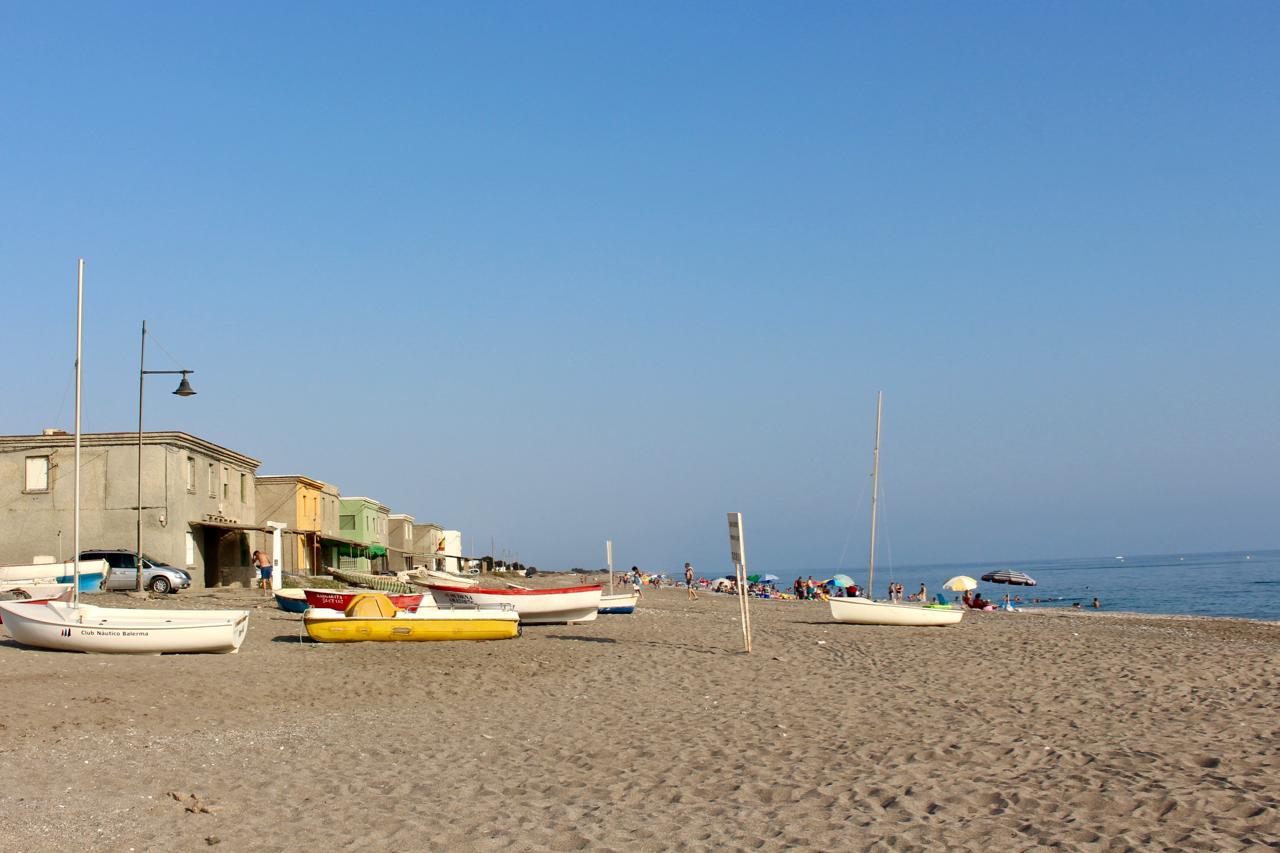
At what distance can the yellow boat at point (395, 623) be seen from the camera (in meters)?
19.0

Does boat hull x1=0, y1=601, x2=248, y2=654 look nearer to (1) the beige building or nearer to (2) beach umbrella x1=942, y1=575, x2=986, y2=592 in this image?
(1) the beige building

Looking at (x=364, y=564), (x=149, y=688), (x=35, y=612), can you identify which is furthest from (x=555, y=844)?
(x=364, y=564)

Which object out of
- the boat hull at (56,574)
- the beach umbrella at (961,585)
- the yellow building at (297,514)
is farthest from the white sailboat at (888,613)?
the yellow building at (297,514)

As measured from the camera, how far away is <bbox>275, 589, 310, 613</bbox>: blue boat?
24.8 meters

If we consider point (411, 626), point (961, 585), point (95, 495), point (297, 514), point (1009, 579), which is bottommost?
point (1009, 579)

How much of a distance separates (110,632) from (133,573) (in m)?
15.9

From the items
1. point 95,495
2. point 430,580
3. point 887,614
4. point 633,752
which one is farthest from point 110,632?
point 95,495

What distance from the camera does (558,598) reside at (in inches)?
944

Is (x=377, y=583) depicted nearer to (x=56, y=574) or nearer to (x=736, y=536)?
(x=56, y=574)

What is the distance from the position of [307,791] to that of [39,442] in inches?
1240

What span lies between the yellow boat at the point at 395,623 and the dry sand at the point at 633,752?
115 centimetres

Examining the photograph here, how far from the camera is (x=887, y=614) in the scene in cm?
2459

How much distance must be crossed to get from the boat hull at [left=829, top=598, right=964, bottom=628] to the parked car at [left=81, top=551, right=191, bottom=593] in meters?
21.1

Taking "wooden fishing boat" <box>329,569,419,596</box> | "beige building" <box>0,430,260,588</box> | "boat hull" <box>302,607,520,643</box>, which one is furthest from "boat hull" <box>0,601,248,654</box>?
"beige building" <box>0,430,260,588</box>
